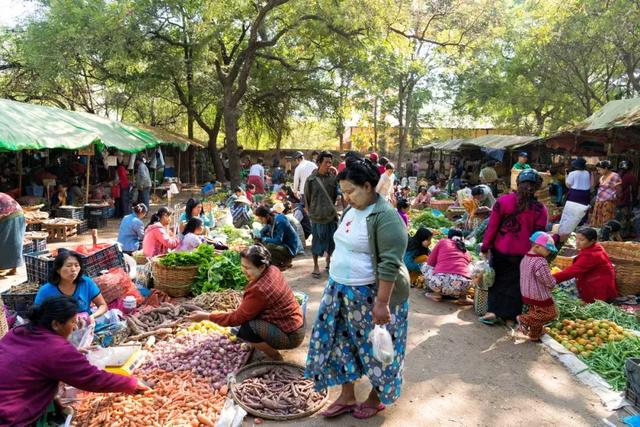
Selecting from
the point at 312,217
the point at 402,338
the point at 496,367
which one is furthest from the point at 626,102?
the point at 402,338

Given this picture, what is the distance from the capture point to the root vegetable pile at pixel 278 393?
3.41 metres

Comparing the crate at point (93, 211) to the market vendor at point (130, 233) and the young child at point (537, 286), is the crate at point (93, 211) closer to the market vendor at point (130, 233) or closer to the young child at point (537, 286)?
the market vendor at point (130, 233)

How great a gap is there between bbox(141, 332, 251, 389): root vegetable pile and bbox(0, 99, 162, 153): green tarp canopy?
249 inches

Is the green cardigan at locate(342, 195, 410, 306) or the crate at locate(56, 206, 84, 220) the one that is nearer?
the green cardigan at locate(342, 195, 410, 306)

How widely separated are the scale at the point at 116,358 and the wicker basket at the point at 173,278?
6.04ft

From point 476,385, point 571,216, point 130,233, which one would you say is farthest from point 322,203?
point 571,216

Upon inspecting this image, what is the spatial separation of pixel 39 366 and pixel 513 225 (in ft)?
13.6

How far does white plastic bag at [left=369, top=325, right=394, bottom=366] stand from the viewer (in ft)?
9.39

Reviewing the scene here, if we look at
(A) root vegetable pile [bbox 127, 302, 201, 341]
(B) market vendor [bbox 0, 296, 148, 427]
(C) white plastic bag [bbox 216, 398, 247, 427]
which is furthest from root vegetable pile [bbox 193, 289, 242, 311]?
(B) market vendor [bbox 0, 296, 148, 427]

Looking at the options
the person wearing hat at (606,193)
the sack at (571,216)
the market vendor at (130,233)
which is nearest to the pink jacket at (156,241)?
the market vendor at (130,233)

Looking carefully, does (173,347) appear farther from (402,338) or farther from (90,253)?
(402,338)

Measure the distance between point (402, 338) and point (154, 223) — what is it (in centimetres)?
452

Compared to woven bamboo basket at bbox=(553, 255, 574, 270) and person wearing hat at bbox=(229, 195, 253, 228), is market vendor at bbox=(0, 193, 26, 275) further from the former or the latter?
woven bamboo basket at bbox=(553, 255, 574, 270)

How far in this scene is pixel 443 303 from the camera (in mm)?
6117
